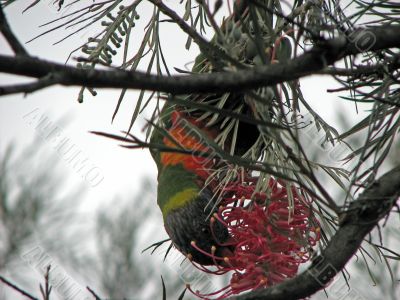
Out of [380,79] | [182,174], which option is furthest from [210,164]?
[380,79]

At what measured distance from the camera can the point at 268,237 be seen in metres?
1.55

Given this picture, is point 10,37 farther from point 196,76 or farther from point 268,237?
point 268,237

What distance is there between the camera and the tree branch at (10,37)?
0.68 m

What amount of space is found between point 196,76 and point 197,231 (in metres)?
1.26

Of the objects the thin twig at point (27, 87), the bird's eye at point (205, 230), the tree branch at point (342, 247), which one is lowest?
the tree branch at point (342, 247)

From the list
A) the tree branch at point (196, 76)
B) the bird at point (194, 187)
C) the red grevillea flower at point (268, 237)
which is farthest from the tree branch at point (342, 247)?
the bird at point (194, 187)

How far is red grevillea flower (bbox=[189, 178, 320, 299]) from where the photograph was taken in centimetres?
152

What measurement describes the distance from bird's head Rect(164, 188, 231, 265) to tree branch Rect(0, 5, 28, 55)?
3.89 ft

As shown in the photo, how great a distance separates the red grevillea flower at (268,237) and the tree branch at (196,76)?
0.78 meters

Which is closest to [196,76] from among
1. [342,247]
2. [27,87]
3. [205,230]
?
[27,87]

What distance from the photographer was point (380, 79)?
4.17ft

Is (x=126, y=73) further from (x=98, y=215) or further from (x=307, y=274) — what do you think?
(x=98, y=215)

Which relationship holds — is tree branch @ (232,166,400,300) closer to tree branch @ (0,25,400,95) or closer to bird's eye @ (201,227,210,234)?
tree branch @ (0,25,400,95)

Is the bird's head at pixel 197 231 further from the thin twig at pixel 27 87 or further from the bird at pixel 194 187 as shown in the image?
the thin twig at pixel 27 87
